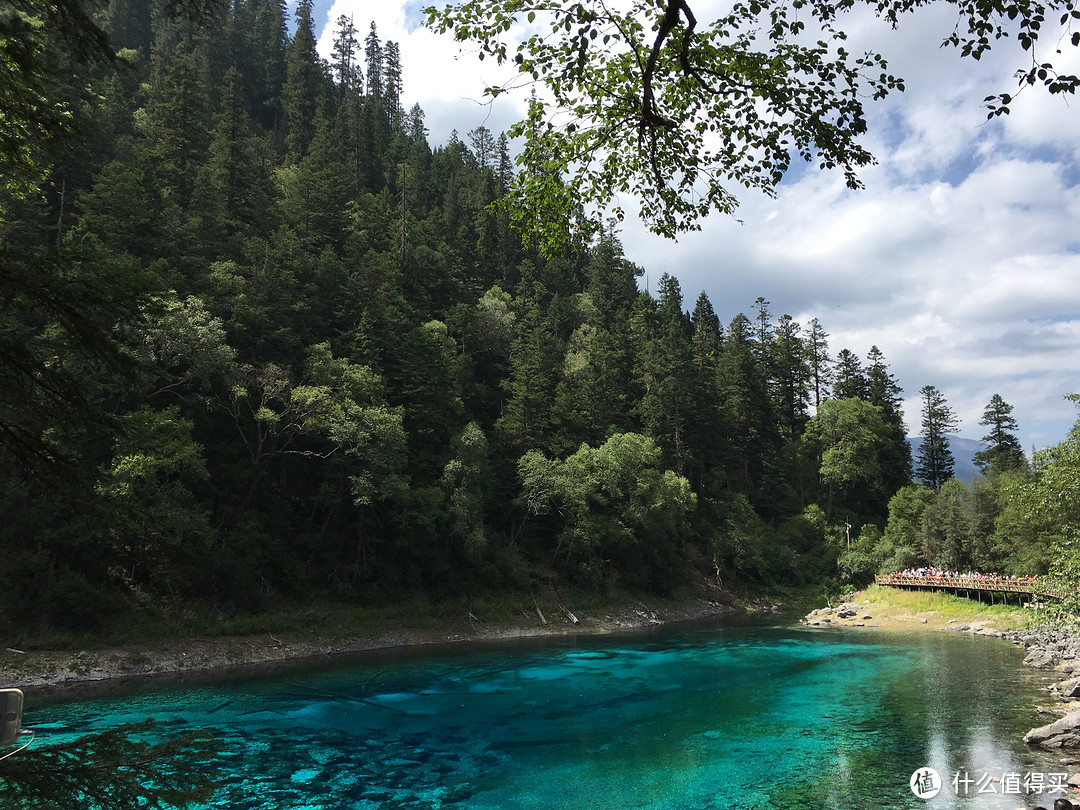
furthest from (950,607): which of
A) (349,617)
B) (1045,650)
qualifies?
(349,617)

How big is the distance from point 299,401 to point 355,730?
18.7 metres

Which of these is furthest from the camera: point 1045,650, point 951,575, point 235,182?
point 951,575

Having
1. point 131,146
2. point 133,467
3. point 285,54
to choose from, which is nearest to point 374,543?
point 133,467

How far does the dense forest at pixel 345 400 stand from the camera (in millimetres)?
6773

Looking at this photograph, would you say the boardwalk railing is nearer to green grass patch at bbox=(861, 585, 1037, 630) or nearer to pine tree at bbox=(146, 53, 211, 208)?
green grass patch at bbox=(861, 585, 1037, 630)

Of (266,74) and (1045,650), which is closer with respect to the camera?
(1045,650)

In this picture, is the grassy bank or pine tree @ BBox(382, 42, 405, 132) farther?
pine tree @ BBox(382, 42, 405, 132)

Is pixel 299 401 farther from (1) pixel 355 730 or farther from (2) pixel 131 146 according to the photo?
(2) pixel 131 146

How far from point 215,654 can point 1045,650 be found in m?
36.8

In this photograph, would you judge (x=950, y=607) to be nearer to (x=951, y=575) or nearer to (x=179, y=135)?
(x=951, y=575)

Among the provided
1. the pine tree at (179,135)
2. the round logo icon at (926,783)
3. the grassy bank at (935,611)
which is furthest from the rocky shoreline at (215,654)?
the pine tree at (179,135)

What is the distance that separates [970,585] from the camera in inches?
1715

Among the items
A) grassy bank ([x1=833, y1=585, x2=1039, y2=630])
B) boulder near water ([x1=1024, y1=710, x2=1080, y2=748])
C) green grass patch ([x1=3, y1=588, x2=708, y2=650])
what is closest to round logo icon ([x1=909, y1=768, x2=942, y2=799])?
boulder near water ([x1=1024, y1=710, x2=1080, y2=748])

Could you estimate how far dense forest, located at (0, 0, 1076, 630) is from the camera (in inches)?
267
